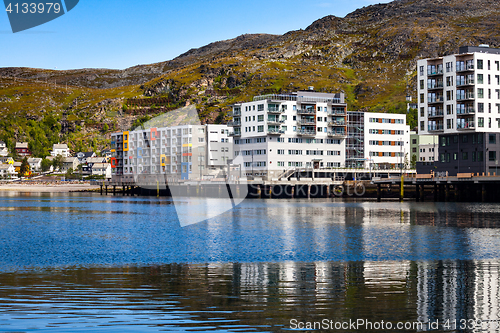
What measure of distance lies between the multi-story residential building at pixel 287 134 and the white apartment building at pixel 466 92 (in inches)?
1747

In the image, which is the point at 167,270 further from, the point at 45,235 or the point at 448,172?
the point at 448,172

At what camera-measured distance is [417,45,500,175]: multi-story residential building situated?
4705 inches

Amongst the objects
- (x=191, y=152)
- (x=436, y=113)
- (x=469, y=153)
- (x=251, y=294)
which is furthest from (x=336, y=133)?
(x=251, y=294)

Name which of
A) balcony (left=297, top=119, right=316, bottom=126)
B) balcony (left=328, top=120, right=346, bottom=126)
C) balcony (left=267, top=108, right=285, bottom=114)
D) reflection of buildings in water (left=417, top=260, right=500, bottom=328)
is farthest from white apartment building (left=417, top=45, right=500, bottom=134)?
reflection of buildings in water (left=417, top=260, right=500, bottom=328)

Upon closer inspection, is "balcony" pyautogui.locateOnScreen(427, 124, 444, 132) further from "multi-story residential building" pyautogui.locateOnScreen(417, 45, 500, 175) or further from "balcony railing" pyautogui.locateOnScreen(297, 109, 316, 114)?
"balcony railing" pyautogui.locateOnScreen(297, 109, 316, 114)

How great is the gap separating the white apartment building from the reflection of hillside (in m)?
96.9

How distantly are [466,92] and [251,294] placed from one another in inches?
4388

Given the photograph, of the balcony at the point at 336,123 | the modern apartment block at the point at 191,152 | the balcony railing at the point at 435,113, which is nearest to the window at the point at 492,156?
the balcony railing at the point at 435,113

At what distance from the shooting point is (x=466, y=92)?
122 m

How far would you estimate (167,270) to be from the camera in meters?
30.2

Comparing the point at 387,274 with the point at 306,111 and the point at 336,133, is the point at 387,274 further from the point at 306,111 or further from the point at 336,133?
the point at 336,133

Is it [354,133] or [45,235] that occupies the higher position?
[354,133]

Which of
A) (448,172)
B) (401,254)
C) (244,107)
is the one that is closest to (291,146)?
(244,107)

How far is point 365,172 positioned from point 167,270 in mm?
142430
